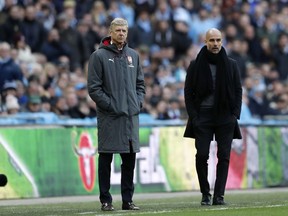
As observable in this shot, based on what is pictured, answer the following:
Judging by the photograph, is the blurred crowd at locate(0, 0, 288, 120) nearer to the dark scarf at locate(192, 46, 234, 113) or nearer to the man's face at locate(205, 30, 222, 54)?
the dark scarf at locate(192, 46, 234, 113)

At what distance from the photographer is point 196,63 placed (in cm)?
1448

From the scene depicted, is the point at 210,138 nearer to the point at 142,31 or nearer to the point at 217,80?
the point at 217,80

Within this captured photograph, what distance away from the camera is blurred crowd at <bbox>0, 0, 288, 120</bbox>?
21031 millimetres

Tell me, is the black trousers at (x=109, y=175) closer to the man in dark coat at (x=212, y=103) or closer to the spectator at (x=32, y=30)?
the man in dark coat at (x=212, y=103)

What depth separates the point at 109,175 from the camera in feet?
45.2

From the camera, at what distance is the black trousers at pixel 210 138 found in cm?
1442

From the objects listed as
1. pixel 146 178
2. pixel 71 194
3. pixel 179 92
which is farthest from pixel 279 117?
pixel 71 194

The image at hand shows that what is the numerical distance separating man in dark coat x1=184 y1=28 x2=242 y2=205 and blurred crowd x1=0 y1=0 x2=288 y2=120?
18.2 ft

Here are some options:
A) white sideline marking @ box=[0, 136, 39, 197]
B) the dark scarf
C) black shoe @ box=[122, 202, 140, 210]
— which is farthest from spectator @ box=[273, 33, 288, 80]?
black shoe @ box=[122, 202, 140, 210]

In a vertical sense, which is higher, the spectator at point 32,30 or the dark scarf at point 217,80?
the spectator at point 32,30

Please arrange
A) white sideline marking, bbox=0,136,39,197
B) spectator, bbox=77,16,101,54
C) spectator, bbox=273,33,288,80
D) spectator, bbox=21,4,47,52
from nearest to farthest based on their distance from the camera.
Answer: white sideline marking, bbox=0,136,39,197, spectator, bbox=21,4,47,52, spectator, bbox=77,16,101,54, spectator, bbox=273,33,288,80

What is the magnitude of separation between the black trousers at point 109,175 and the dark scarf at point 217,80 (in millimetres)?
1248

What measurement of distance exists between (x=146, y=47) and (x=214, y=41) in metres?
11.6

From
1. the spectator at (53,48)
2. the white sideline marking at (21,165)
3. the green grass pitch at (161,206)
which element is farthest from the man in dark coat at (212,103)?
the spectator at (53,48)
